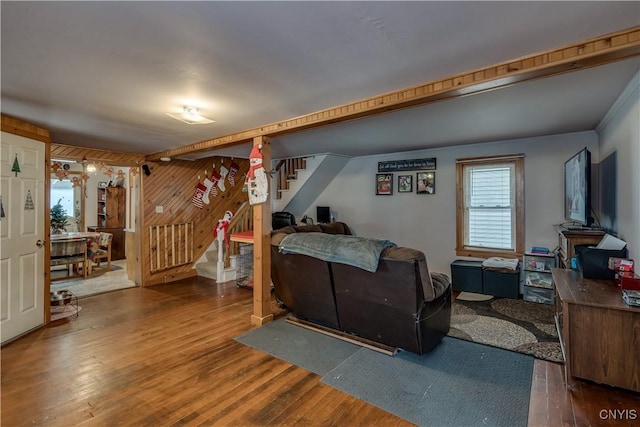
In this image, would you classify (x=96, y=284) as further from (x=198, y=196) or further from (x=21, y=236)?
(x=21, y=236)

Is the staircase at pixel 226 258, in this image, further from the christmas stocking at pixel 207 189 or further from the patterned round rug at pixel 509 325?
the patterned round rug at pixel 509 325

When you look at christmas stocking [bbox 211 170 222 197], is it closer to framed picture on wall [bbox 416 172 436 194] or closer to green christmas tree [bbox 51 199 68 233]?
green christmas tree [bbox 51 199 68 233]

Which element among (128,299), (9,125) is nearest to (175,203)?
(128,299)

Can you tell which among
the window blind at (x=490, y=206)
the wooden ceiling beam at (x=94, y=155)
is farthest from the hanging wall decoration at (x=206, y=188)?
the window blind at (x=490, y=206)

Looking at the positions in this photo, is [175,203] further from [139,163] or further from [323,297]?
[323,297]

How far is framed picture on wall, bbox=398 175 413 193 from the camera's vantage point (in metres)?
5.61

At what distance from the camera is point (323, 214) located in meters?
6.49

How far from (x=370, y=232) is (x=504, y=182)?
238 centimetres

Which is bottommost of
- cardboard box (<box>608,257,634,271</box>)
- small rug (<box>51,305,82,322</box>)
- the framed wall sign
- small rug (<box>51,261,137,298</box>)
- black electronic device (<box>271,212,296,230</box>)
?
small rug (<box>51,305,82,322</box>)

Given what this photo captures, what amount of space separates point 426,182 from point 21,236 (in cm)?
537

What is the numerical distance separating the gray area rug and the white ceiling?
2238 millimetres

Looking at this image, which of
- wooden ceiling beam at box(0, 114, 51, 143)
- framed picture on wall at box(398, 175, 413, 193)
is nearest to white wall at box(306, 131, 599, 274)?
framed picture on wall at box(398, 175, 413, 193)

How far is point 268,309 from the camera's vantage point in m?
3.71

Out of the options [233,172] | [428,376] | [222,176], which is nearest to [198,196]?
[222,176]
